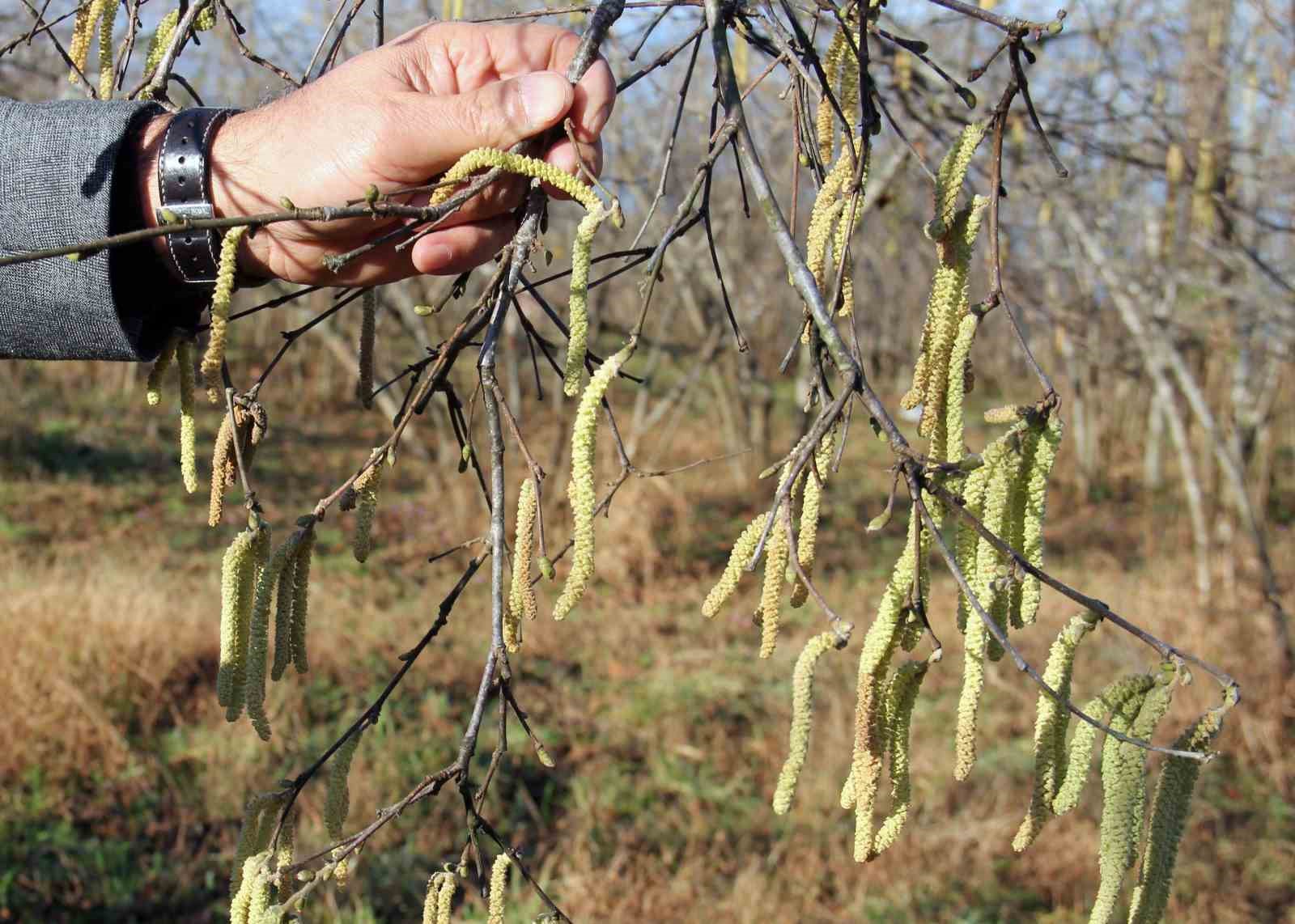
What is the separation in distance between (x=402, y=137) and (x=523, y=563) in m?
0.45

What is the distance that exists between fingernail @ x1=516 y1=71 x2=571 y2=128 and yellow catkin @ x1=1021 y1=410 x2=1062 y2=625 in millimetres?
540

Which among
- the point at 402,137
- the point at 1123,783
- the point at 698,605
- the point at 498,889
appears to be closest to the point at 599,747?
the point at 698,605

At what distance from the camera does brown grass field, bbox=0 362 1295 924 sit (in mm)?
3432

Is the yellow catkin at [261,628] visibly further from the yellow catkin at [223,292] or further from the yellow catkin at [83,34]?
the yellow catkin at [83,34]

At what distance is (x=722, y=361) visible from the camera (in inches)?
327

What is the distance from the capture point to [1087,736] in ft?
3.06

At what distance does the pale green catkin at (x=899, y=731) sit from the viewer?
952 millimetres

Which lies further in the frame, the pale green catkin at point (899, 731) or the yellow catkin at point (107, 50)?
the yellow catkin at point (107, 50)

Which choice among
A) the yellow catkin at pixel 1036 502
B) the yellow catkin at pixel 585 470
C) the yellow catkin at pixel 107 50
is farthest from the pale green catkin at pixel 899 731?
the yellow catkin at pixel 107 50

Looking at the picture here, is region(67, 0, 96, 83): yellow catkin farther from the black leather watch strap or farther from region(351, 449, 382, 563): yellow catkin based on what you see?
region(351, 449, 382, 563): yellow catkin

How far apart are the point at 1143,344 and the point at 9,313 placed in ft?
12.9

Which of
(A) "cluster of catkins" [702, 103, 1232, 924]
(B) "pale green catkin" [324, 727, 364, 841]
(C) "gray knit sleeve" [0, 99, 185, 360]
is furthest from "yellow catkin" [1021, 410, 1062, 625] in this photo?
(C) "gray knit sleeve" [0, 99, 185, 360]

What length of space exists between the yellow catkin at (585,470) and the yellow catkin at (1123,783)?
1.42 ft

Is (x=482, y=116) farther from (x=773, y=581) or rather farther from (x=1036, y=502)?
(x=1036, y=502)
